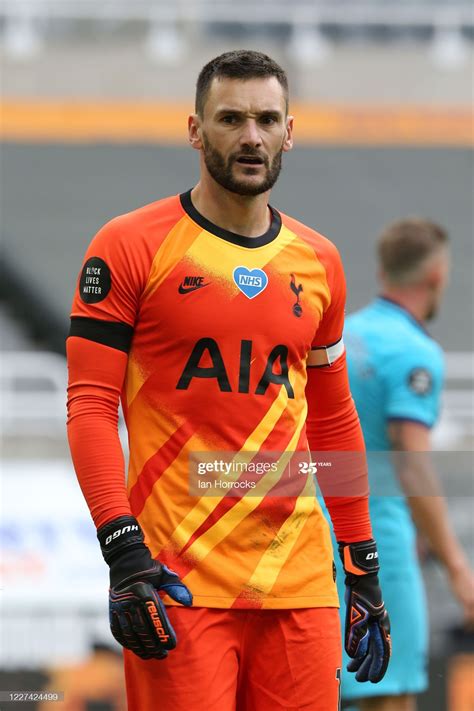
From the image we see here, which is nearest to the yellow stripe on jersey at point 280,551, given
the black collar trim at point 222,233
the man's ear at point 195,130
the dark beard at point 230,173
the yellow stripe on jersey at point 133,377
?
the yellow stripe on jersey at point 133,377

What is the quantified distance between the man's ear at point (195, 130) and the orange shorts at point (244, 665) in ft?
3.31

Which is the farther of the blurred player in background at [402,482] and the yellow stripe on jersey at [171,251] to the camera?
the blurred player in background at [402,482]

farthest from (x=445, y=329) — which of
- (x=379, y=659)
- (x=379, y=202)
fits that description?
(x=379, y=659)

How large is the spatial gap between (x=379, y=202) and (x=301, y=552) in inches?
487

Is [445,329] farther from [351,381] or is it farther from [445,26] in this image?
[351,381]

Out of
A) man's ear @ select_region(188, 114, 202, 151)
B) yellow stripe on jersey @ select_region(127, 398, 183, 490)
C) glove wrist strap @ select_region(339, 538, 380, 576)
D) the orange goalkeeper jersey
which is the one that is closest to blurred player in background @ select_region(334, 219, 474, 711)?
glove wrist strap @ select_region(339, 538, 380, 576)

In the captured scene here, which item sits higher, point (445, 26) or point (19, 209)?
point (445, 26)

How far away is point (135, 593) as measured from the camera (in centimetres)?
253

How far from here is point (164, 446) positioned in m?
2.77

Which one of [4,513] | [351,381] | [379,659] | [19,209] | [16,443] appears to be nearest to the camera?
[379,659]

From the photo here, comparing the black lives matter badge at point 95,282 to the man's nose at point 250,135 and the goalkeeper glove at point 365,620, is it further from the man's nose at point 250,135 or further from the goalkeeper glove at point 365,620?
the goalkeeper glove at point 365,620

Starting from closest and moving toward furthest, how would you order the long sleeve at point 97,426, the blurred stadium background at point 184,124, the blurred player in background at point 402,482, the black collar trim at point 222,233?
the long sleeve at point 97,426 → the black collar trim at point 222,233 → the blurred player in background at point 402,482 → the blurred stadium background at point 184,124

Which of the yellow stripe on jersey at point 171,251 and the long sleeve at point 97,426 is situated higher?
the yellow stripe on jersey at point 171,251

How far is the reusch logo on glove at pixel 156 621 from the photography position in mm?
2531
